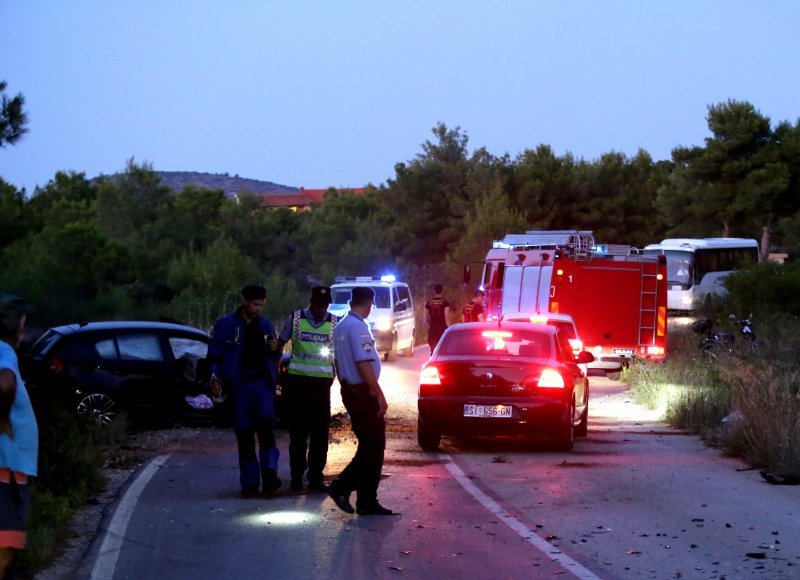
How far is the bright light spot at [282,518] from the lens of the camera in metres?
9.23

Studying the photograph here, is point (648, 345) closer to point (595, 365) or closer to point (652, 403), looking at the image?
point (595, 365)

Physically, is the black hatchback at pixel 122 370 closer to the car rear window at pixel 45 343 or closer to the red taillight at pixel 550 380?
the car rear window at pixel 45 343

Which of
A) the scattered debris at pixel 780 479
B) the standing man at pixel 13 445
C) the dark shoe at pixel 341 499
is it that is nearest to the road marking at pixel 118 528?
the dark shoe at pixel 341 499

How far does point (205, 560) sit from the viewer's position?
26.3ft

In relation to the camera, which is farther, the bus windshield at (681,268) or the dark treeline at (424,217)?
the bus windshield at (681,268)

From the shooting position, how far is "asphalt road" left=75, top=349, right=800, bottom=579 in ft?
25.7

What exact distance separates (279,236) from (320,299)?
58758 mm

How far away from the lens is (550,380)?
13.4 meters

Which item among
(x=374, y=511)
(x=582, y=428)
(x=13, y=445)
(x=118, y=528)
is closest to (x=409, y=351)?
(x=582, y=428)

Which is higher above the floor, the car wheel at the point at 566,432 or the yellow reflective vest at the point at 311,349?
the yellow reflective vest at the point at 311,349

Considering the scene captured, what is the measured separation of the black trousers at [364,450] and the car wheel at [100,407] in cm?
607

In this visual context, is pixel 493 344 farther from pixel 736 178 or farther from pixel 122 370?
pixel 736 178

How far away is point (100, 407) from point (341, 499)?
6.49 metres

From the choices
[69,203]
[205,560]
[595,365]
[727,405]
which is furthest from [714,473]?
[69,203]
